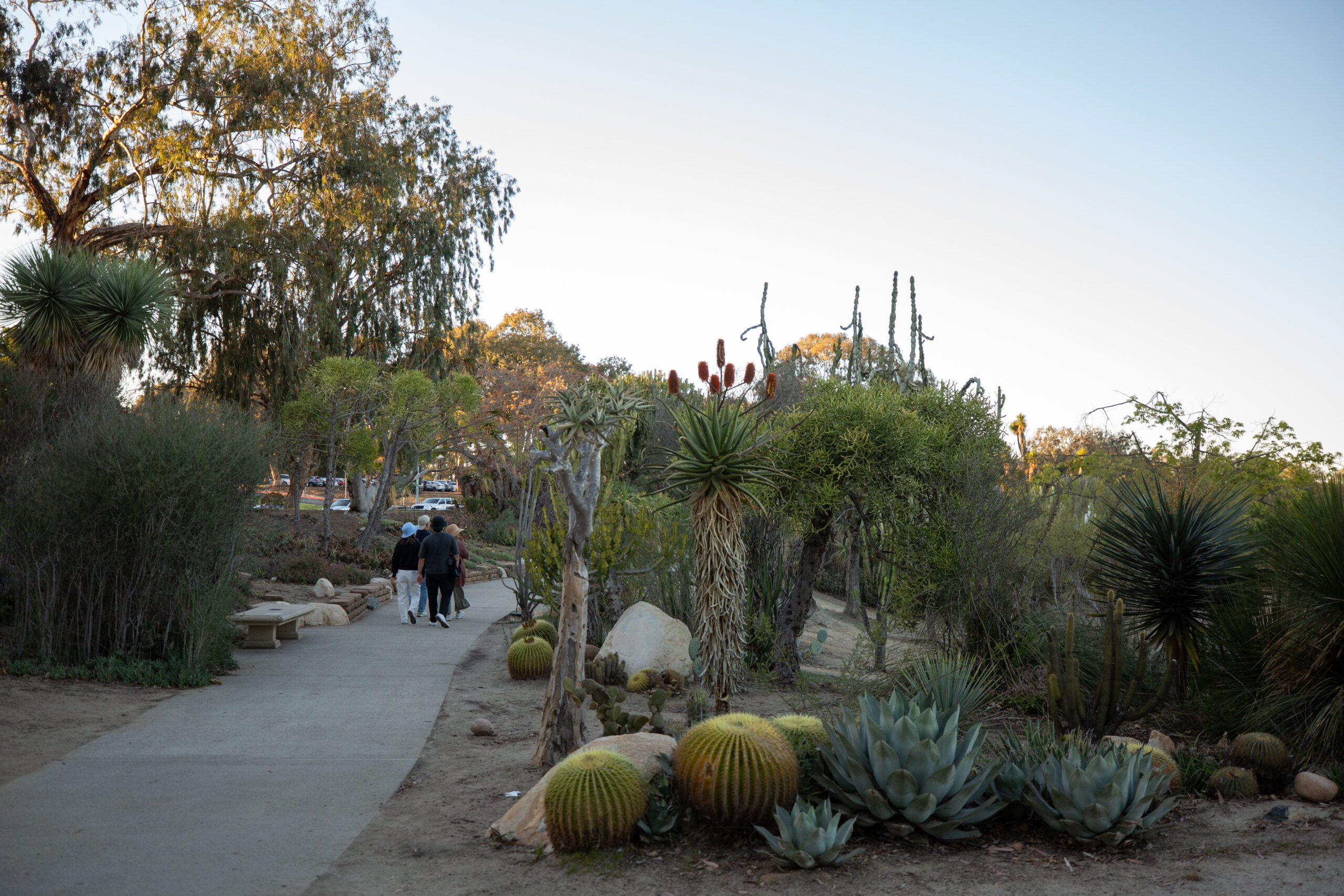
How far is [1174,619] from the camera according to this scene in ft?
24.6

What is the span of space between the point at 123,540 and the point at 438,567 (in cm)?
515

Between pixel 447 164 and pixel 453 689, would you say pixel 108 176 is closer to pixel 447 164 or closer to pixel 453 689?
pixel 447 164

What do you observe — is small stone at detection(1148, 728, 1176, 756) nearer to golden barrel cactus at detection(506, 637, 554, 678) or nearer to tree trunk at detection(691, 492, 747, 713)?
tree trunk at detection(691, 492, 747, 713)

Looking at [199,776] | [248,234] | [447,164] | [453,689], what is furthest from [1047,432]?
[199,776]

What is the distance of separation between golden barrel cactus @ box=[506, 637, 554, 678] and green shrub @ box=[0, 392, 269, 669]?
3165 millimetres

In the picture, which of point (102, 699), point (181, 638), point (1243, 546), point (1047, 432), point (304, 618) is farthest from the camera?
point (1047, 432)

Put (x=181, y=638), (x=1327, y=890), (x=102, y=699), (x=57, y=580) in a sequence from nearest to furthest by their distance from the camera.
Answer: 1. (x=1327, y=890)
2. (x=102, y=699)
3. (x=57, y=580)
4. (x=181, y=638)

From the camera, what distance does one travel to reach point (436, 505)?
152 ft

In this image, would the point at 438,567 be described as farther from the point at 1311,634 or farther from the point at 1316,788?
the point at 1316,788

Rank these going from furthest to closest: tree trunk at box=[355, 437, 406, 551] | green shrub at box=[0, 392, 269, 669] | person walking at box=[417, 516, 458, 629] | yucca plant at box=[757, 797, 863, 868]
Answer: tree trunk at box=[355, 437, 406, 551], person walking at box=[417, 516, 458, 629], green shrub at box=[0, 392, 269, 669], yucca plant at box=[757, 797, 863, 868]

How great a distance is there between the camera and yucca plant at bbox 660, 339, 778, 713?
761 cm

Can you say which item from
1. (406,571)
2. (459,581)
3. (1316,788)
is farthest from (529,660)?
(1316,788)

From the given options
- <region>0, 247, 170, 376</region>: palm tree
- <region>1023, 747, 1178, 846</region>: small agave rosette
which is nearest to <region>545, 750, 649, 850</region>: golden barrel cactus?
<region>1023, 747, 1178, 846</region>: small agave rosette

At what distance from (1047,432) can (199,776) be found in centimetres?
5300
